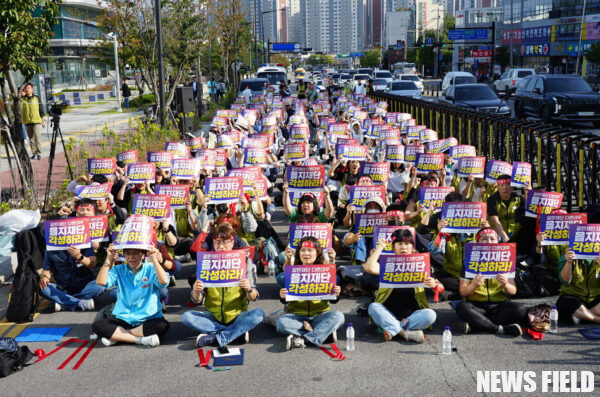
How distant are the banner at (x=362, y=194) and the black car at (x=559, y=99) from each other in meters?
17.9

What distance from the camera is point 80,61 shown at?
86.0 metres

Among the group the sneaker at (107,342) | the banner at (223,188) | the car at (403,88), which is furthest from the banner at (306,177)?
the car at (403,88)

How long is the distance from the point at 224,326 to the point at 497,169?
214 inches

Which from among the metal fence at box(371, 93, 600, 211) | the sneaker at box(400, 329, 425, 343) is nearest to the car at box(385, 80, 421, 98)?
the metal fence at box(371, 93, 600, 211)

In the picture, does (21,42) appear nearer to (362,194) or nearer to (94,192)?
(94,192)

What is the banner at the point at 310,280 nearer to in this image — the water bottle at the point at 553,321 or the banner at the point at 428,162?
the water bottle at the point at 553,321

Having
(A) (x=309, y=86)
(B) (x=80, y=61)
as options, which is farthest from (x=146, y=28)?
(B) (x=80, y=61)

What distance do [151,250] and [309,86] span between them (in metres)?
26.9

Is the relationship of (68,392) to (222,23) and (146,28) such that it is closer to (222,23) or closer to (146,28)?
(146,28)

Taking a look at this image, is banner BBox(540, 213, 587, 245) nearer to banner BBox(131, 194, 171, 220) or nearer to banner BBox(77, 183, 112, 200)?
banner BBox(131, 194, 171, 220)

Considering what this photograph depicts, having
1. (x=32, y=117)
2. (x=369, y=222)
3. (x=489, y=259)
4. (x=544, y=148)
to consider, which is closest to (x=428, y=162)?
(x=369, y=222)

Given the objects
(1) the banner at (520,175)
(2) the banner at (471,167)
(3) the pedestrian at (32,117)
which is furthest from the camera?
(3) the pedestrian at (32,117)

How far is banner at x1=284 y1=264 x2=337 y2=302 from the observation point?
7.34m

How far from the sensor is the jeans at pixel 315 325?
7.33m
